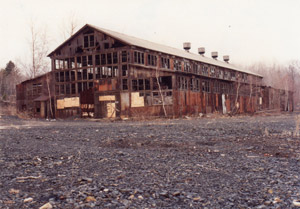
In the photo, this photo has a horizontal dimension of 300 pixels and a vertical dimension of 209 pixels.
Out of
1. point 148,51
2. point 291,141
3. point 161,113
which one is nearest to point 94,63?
point 148,51

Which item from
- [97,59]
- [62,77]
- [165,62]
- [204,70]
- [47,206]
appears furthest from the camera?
[204,70]

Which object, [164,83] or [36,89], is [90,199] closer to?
[164,83]

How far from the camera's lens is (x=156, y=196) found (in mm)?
3766

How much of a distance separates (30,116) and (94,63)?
1089cm

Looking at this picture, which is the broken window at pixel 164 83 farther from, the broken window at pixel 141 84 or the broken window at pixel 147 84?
the broken window at pixel 141 84

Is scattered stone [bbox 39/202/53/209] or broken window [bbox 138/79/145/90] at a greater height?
broken window [bbox 138/79/145/90]

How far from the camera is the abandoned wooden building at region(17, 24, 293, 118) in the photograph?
1017 inches

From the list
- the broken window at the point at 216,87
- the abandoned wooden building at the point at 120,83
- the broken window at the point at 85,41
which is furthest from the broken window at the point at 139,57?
the broken window at the point at 216,87

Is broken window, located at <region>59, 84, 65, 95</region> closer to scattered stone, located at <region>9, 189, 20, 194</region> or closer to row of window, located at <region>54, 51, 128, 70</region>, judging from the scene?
row of window, located at <region>54, 51, 128, 70</region>

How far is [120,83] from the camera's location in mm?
26547

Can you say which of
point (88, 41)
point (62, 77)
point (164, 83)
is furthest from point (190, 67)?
point (62, 77)

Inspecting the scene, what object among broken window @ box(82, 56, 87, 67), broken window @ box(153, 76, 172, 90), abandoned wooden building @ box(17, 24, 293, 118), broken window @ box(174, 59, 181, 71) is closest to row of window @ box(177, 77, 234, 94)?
abandoned wooden building @ box(17, 24, 293, 118)

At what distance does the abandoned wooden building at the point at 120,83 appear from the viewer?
25.8 meters

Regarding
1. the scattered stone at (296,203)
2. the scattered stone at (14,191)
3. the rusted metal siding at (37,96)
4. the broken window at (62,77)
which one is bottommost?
the scattered stone at (296,203)
